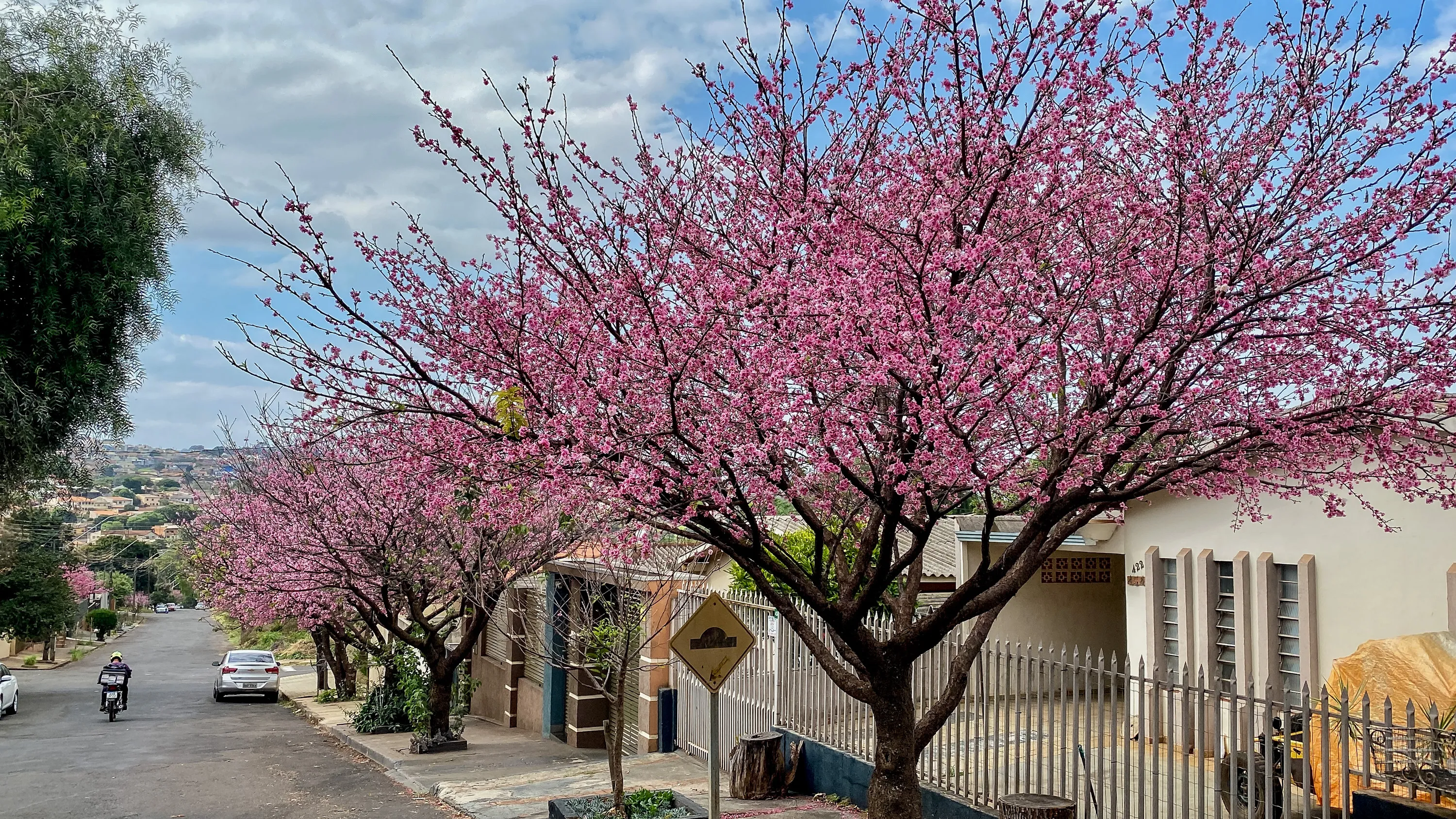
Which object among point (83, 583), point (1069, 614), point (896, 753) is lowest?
point (83, 583)

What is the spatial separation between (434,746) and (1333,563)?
13729 mm

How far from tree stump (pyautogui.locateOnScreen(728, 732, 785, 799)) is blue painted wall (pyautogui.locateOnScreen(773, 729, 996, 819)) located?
284mm

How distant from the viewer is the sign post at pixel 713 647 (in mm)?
7457

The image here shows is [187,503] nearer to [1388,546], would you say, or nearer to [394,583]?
[394,583]

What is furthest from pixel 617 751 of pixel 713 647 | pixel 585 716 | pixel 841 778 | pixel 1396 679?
pixel 585 716

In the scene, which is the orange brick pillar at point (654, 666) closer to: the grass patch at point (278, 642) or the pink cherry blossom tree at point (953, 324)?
the pink cherry blossom tree at point (953, 324)

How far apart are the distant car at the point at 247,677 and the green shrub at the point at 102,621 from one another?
42707 mm

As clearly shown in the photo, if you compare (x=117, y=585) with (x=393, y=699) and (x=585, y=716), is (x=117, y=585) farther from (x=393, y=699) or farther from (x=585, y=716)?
(x=585, y=716)

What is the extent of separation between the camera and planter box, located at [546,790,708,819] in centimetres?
945

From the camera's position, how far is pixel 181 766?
1692 cm

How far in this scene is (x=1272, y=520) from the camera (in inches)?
472

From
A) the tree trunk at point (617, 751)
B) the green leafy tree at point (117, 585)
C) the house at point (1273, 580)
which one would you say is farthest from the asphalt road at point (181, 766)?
the green leafy tree at point (117, 585)

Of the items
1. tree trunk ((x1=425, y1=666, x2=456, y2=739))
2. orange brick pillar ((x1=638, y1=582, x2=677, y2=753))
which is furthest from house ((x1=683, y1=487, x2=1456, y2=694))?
tree trunk ((x1=425, y1=666, x2=456, y2=739))

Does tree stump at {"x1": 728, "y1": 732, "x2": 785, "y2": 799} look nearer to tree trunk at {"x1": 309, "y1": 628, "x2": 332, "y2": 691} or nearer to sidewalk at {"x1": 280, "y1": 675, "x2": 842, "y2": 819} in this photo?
sidewalk at {"x1": 280, "y1": 675, "x2": 842, "y2": 819}
